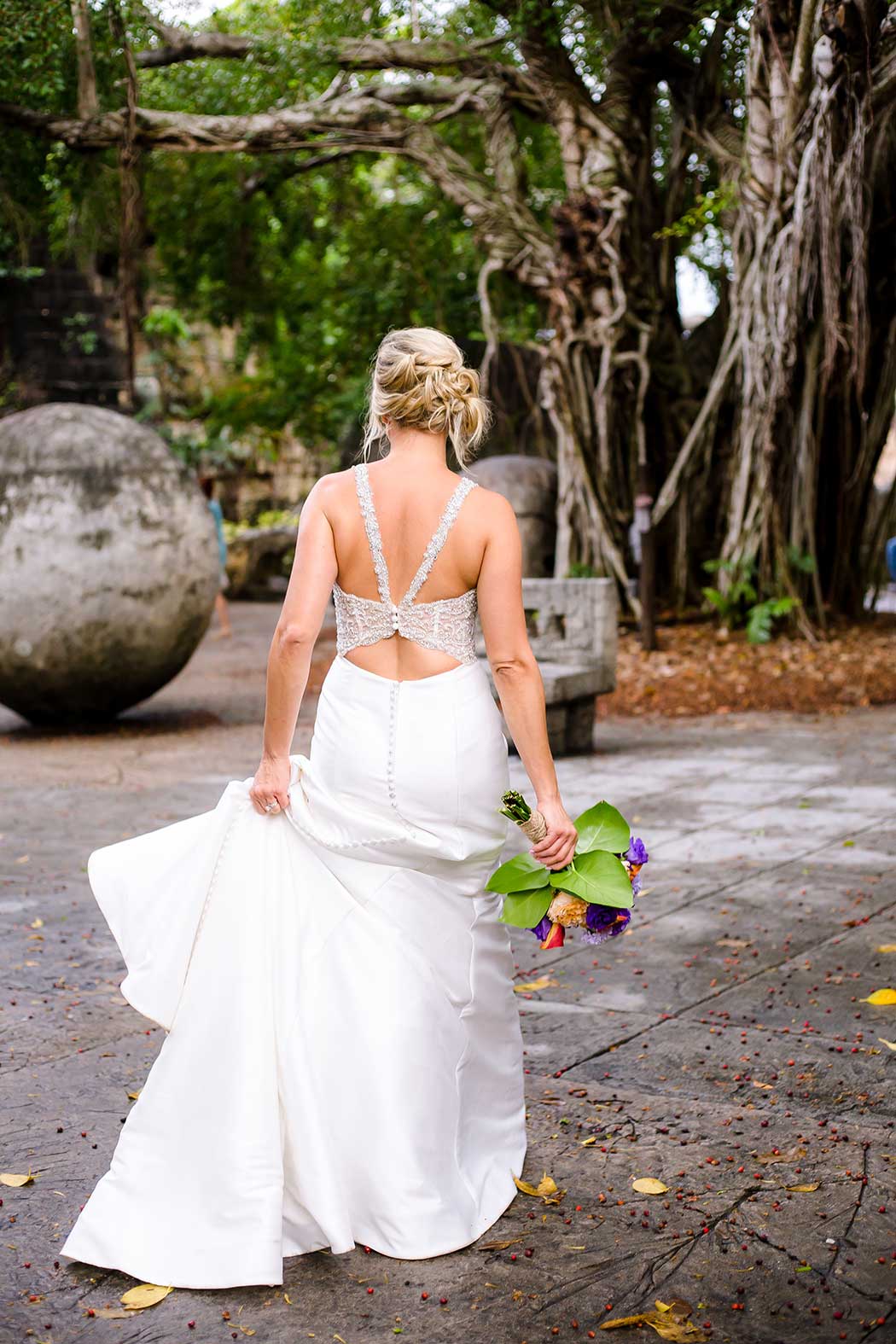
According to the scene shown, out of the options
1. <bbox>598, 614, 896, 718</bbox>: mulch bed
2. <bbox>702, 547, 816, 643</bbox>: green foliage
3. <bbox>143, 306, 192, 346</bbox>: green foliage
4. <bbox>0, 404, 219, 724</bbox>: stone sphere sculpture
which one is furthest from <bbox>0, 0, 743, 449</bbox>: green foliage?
<bbox>0, 404, 219, 724</bbox>: stone sphere sculpture

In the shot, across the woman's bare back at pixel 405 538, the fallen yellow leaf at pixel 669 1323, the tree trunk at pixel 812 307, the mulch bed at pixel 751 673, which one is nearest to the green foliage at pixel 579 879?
the woman's bare back at pixel 405 538

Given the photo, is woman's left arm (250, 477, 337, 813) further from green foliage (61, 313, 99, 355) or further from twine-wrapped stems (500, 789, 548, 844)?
green foliage (61, 313, 99, 355)

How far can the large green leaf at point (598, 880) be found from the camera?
8.73ft

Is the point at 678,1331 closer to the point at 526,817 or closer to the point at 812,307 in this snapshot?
the point at 526,817

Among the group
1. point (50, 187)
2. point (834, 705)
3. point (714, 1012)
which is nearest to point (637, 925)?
point (714, 1012)

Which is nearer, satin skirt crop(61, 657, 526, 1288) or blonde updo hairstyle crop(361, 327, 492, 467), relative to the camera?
satin skirt crop(61, 657, 526, 1288)

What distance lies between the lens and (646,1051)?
345cm

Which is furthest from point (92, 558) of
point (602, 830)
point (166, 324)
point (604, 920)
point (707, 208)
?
point (166, 324)

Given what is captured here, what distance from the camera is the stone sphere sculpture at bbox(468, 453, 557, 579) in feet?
44.5

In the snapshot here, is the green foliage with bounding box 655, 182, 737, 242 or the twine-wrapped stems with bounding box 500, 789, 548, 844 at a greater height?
the green foliage with bounding box 655, 182, 737, 242

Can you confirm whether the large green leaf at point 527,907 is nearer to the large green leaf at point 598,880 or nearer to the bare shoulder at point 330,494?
the large green leaf at point 598,880

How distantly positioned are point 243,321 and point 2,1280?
55.7 ft

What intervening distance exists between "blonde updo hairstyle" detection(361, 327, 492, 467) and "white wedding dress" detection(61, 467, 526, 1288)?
131 mm

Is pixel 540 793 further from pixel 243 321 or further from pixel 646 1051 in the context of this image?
pixel 243 321
